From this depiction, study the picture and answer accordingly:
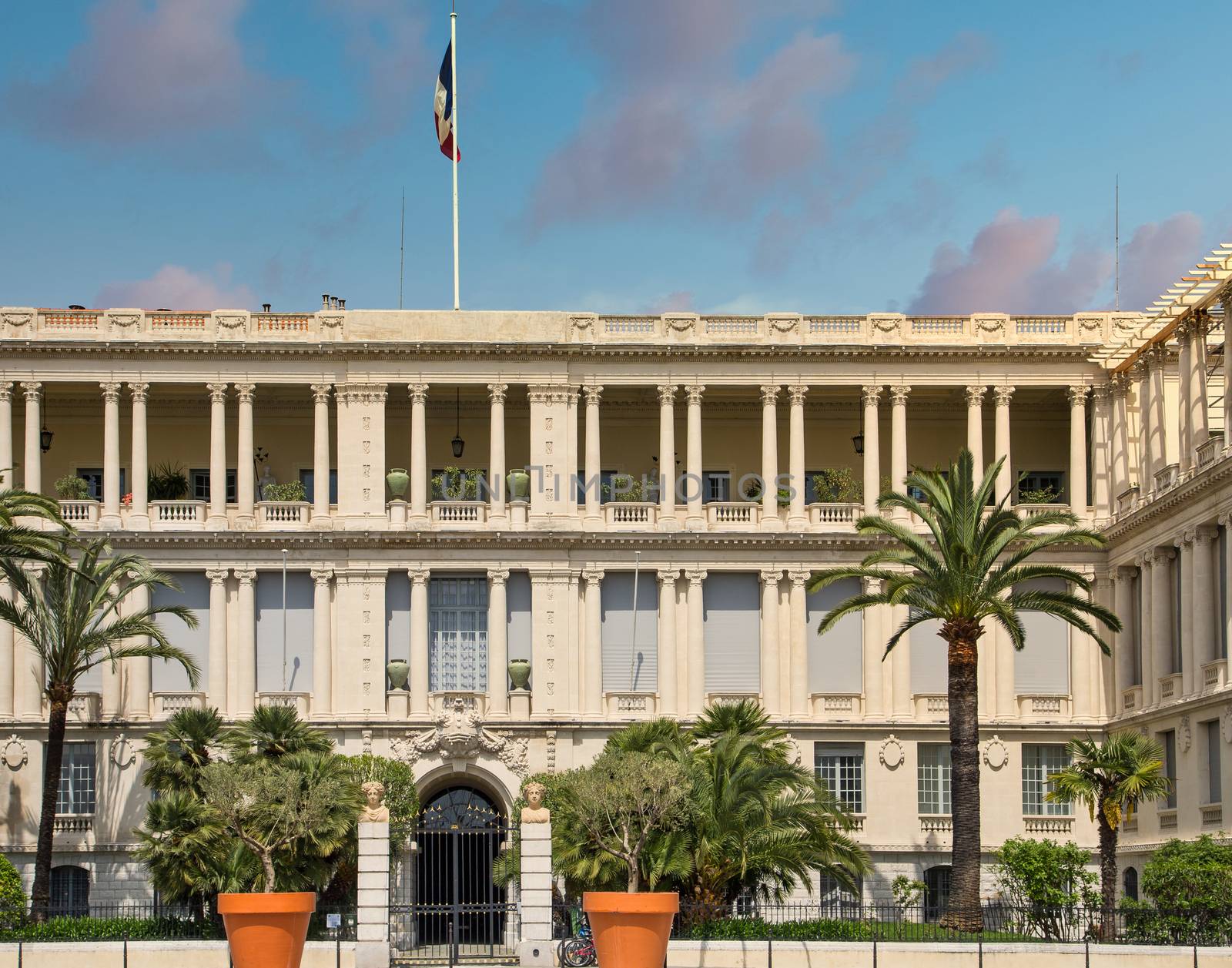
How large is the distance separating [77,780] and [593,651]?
1765cm

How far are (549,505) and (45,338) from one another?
18025 mm

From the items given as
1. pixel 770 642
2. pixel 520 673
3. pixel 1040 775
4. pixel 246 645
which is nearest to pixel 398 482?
pixel 246 645

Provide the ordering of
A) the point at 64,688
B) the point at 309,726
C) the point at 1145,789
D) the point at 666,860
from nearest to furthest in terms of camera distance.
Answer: the point at 666,860 < the point at 1145,789 < the point at 64,688 < the point at 309,726

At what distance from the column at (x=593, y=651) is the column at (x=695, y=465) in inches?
150

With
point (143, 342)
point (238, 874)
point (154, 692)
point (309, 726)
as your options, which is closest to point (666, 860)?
point (238, 874)

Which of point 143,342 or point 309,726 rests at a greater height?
point 143,342

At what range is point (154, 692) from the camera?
71.3 meters

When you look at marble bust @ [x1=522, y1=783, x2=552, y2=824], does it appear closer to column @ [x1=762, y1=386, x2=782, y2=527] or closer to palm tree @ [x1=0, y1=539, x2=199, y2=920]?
palm tree @ [x1=0, y1=539, x2=199, y2=920]

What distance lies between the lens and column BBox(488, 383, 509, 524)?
7281 cm

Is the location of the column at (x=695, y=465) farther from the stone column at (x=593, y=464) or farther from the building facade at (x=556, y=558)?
the stone column at (x=593, y=464)

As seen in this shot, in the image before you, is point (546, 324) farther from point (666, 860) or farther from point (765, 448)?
point (666, 860)

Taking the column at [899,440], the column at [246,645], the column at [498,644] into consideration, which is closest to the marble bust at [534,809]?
the column at [498,644]

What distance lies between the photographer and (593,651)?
7219 cm

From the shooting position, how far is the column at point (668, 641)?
236ft
